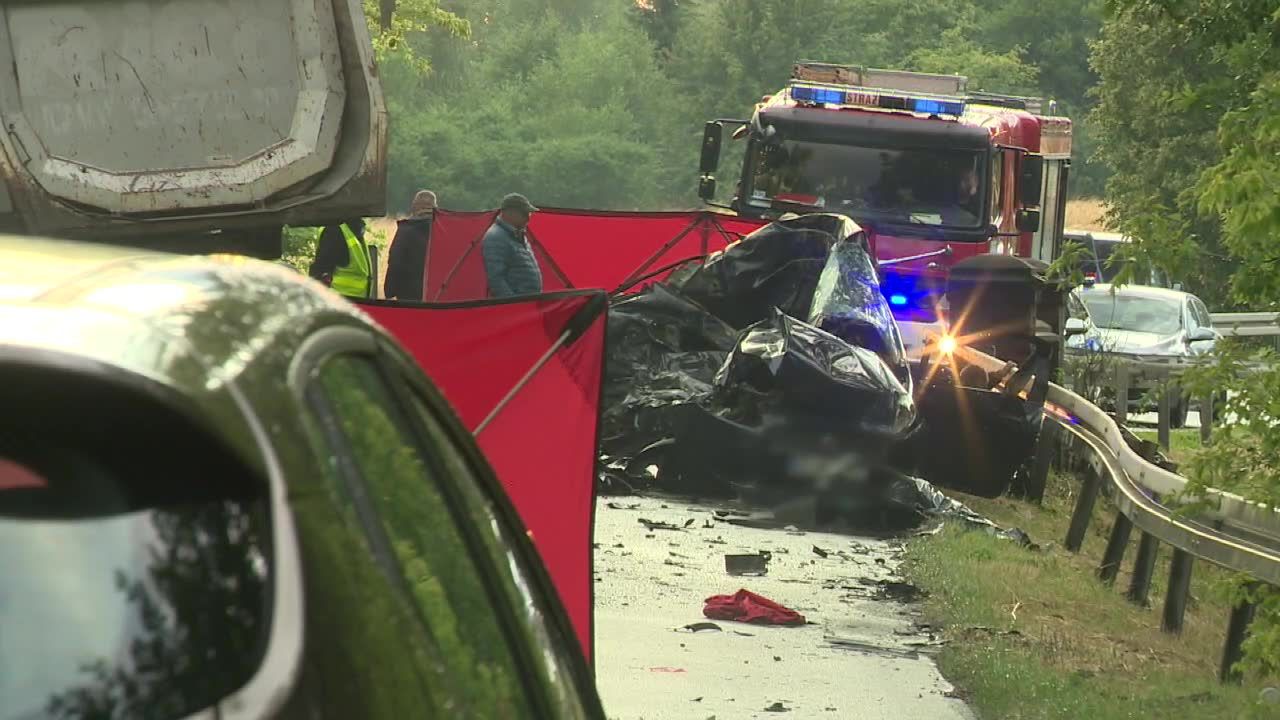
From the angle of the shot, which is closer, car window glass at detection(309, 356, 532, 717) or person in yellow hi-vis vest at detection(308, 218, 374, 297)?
car window glass at detection(309, 356, 532, 717)

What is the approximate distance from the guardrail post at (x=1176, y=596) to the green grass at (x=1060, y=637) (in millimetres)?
103

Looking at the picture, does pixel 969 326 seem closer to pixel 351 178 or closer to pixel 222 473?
pixel 351 178

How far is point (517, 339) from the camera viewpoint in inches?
264

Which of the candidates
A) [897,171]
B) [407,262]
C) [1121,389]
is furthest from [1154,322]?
[407,262]

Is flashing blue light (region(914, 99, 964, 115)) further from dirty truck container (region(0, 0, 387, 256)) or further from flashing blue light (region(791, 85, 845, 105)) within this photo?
dirty truck container (region(0, 0, 387, 256))

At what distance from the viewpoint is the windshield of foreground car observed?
27406mm

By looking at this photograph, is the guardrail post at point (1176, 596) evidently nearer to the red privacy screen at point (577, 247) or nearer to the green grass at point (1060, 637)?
the green grass at point (1060, 637)

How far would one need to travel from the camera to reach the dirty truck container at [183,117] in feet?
25.1

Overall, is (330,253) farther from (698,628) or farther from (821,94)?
(698,628)

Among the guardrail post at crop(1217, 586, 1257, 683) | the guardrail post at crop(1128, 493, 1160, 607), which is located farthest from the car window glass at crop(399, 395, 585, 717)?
the guardrail post at crop(1128, 493, 1160, 607)

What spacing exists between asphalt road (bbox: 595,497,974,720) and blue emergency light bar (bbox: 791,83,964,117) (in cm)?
640

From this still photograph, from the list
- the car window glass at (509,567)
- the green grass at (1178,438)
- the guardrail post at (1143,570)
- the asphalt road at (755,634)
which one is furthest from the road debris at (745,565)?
the green grass at (1178,438)

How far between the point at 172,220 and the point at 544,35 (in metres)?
92.7

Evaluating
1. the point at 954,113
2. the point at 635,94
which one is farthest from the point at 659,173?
the point at 954,113
